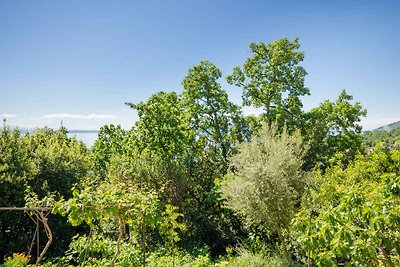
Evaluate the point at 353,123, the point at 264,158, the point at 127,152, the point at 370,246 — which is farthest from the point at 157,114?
the point at 353,123

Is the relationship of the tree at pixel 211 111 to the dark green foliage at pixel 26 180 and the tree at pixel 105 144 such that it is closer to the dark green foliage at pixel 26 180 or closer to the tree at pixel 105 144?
the tree at pixel 105 144

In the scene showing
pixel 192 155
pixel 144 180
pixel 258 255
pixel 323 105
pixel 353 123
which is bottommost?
pixel 258 255

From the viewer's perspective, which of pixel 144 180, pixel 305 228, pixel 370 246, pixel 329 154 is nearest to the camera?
pixel 370 246

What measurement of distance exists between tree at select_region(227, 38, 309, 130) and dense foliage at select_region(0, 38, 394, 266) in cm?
6

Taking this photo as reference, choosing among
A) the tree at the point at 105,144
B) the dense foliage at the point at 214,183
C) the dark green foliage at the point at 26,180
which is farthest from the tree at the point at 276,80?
the dark green foliage at the point at 26,180

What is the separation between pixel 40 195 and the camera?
36.5ft

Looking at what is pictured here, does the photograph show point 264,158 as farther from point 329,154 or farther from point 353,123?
point 353,123

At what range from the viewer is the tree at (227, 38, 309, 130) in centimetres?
1445

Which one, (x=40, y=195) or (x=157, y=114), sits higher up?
(x=157, y=114)

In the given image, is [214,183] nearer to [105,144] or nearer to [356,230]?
[105,144]

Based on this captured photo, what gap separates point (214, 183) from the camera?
519 inches

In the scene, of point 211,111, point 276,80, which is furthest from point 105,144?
point 276,80

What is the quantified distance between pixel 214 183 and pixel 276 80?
6222mm

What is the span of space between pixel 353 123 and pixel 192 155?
9465mm
